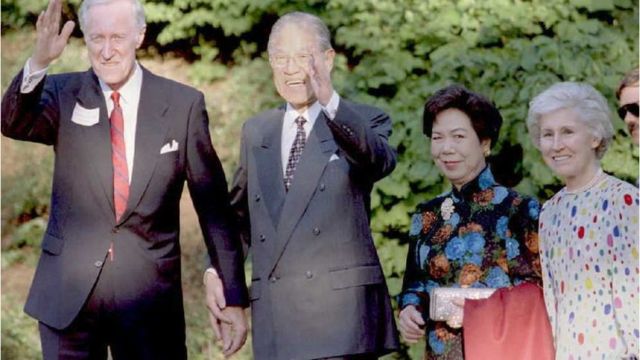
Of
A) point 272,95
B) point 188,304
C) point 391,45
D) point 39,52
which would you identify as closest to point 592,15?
point 391,45

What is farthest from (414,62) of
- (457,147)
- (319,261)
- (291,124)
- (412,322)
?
(412,322)

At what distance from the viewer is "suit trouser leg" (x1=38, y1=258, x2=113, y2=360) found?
14.4ft

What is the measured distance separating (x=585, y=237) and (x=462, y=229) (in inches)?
17.2

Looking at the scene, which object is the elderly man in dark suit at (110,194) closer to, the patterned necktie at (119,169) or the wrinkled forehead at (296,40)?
the patterned necktie at (119,169)

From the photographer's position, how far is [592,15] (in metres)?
7.71

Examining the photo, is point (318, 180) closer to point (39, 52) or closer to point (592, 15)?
point (39, 52)

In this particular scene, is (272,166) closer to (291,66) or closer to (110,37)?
(291,66)

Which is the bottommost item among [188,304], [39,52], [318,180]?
[188,304]

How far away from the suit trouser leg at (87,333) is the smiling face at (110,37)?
65 cm

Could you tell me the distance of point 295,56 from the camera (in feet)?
14.8

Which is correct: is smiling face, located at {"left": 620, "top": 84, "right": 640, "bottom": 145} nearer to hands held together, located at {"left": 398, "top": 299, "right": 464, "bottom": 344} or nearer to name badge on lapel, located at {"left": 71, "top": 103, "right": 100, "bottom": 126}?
hands held together, located at {"left": 398, "top": 299, "right": 464, "bottom": 344}

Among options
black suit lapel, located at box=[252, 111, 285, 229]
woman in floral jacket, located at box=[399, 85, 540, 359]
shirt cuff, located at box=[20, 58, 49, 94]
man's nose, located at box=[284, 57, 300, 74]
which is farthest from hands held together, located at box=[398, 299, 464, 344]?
shirt cuff, located at box=[20, 58, 49, 94]

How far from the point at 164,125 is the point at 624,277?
157cm

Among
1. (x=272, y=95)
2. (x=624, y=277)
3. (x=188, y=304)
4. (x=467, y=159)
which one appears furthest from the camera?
(x=272, y=95)
